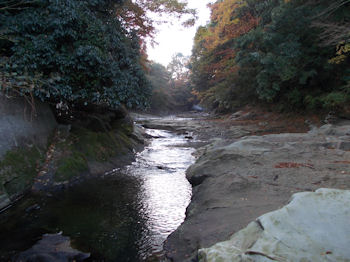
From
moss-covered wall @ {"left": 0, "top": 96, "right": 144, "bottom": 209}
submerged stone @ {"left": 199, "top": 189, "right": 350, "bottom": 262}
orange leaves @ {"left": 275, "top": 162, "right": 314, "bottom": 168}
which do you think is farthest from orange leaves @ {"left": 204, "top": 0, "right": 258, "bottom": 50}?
submerged stone @ {"left": 199, "top": 189, "right": 350, "bottom": 262}

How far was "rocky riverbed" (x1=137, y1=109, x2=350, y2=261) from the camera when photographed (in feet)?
10.8

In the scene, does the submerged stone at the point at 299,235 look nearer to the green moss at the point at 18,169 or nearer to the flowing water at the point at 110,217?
the flowing water at the point at 110,217

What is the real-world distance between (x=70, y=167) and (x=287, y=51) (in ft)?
36.8

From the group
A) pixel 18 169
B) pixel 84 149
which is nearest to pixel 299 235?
pixel 18 169

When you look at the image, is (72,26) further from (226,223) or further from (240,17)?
(240,17)

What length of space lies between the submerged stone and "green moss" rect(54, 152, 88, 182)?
4.81 m

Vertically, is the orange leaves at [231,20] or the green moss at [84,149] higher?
the orange leaves at [231,20]

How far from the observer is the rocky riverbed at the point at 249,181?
3307mm

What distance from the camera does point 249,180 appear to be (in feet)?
15.3

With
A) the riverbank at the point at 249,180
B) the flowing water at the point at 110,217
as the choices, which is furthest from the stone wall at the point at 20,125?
→ the riverbank at the point at 249,180

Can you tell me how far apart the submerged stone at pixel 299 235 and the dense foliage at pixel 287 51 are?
31.7 feet

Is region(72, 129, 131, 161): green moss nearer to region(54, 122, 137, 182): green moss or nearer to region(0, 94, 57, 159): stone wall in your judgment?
region(54, 122, 137, 182): green moss

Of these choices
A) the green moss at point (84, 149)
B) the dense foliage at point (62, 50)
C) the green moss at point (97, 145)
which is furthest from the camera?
the green moss at point (97, 145)

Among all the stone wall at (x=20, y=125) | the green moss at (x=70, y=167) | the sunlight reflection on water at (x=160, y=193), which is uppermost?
the stone wall at (x=20, y=125)
